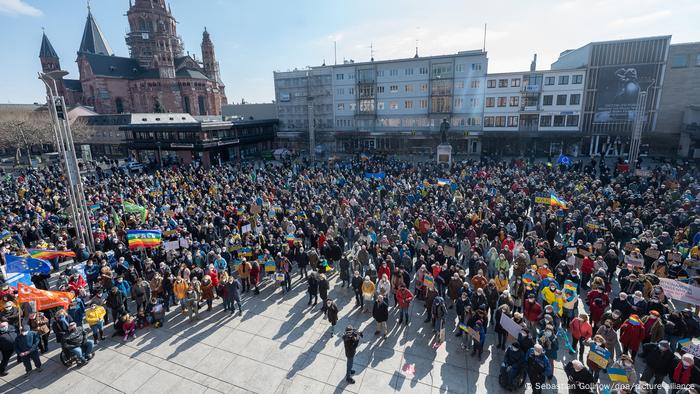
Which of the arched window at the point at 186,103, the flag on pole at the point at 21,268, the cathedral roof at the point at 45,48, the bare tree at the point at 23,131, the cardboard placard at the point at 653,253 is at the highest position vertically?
the cathedral roof at the point at 45,48

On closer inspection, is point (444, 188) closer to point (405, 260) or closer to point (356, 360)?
point (405, 260)

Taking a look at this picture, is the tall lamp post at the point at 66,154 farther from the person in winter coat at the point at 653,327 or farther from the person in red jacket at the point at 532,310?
the person in winter coat at the point at 653,327

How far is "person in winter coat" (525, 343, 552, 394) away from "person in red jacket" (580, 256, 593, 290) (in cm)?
621

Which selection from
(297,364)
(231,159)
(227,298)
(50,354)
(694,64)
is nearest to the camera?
(297,364)

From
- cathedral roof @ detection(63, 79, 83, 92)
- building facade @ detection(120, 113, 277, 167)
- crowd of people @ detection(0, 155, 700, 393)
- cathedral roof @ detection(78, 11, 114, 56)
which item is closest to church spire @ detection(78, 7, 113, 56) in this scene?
cathedral roof @ detection(78, 11, 114, 56)

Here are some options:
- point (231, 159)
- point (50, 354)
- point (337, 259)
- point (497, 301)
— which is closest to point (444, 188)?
point (337, 259)

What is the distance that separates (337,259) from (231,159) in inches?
1667

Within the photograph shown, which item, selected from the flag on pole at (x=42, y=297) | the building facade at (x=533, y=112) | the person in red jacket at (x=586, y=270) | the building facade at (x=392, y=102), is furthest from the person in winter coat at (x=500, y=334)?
the building facade at (x=533, y=112)

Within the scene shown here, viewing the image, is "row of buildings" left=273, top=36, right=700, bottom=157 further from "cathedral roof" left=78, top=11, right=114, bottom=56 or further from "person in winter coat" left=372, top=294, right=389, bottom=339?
"cathedral roof" left=78, top=11, right=114, bottom=56

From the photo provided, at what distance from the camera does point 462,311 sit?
34.2 feet

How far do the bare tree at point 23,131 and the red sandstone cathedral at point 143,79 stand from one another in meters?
17.4

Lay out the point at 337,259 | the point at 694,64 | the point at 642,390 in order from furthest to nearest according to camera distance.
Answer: the point at 694,64
the point at 337,259
the point at 642,390

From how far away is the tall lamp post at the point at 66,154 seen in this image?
14984 millimetres

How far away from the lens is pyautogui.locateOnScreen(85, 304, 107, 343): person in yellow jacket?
1095 cm
